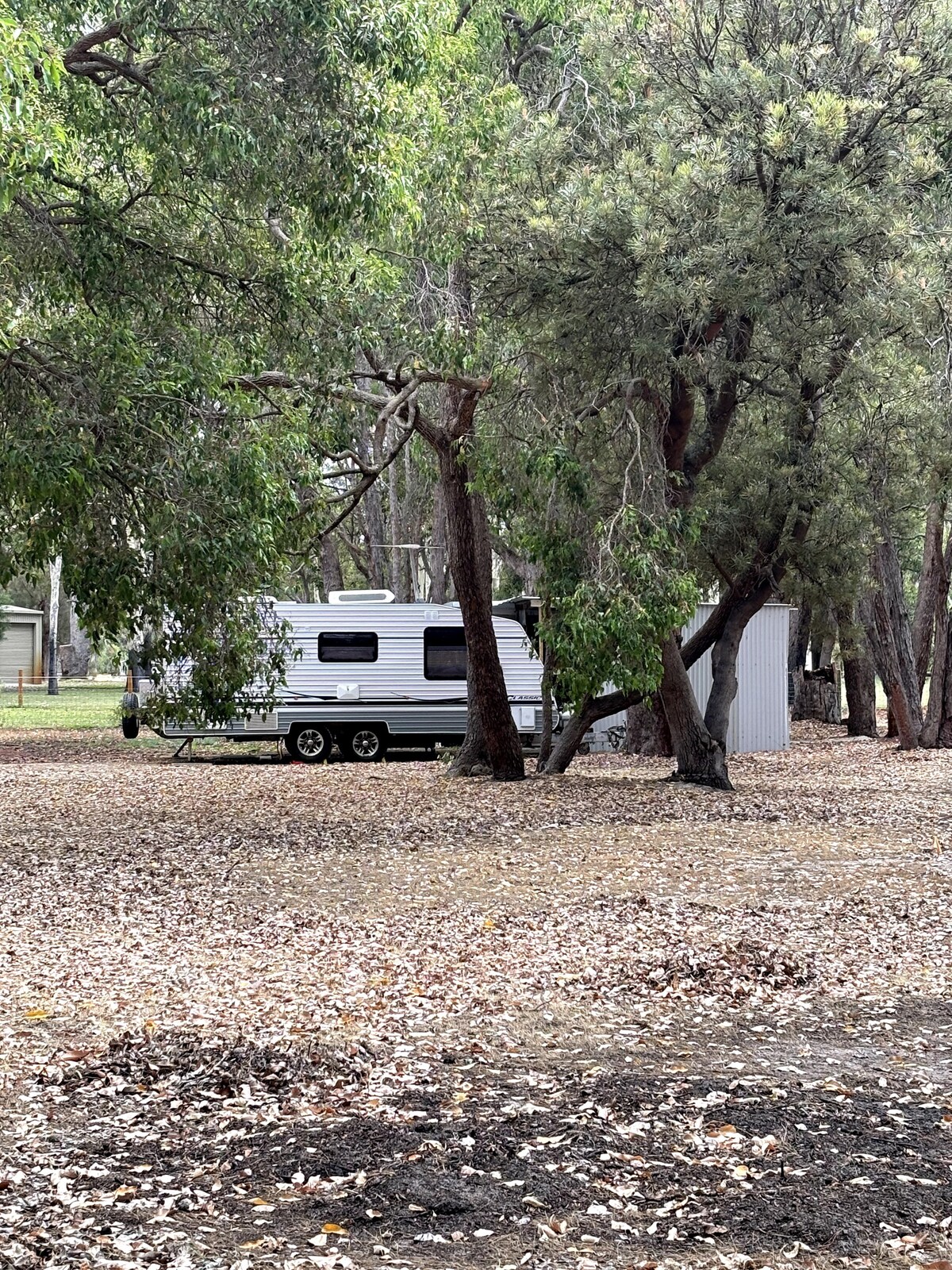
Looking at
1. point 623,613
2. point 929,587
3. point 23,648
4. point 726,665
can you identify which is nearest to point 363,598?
point 726,665

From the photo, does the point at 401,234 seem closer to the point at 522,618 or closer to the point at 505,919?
the point at 505,919

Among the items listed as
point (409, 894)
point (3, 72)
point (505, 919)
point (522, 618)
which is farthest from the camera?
point (522, 618)

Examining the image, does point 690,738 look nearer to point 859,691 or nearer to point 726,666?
point 726,666

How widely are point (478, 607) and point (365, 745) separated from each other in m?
6.59

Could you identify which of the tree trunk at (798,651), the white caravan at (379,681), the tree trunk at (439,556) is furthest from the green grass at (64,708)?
the tree trunk at (798,651)

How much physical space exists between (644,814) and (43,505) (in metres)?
6.90

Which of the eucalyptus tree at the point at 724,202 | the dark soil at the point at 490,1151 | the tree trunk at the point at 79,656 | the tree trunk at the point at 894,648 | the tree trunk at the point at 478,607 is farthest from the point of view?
the tree trunk at the point at 79,656

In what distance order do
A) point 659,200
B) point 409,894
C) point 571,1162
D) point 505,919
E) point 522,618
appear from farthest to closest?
point 522,618 < point 659,200 < point 409,894 < point 505,919 < point 571,1162

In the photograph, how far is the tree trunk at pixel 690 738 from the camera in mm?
15805

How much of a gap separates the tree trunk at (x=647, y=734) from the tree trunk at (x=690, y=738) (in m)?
5.52

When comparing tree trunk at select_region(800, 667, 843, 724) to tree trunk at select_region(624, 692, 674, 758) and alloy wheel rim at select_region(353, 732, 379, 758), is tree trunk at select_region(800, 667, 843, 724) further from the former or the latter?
alloy wheel rim at select_region(353, 732, 379, 758)

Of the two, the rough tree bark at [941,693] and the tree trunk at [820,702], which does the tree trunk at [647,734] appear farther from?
the tree trunk at [820,702]

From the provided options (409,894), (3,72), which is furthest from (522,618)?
(3,72)

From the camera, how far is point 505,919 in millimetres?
8664
